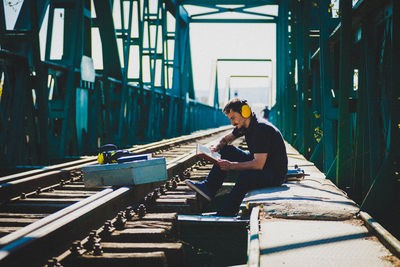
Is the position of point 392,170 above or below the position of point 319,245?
above

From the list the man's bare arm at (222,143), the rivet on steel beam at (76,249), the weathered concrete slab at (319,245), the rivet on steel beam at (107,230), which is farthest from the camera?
the man's bare arm at (222,143)

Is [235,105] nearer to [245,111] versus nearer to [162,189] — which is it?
[245,111]

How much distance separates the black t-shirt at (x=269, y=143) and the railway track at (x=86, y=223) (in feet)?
2.58

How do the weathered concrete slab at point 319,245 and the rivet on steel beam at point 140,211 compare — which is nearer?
the weathered concrete slab at point 319,245

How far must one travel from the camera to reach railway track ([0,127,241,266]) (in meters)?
2.29

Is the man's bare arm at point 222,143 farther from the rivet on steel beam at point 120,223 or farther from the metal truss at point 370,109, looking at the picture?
the rivet on steel beam at point 120,223

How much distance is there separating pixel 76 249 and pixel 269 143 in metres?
2.19

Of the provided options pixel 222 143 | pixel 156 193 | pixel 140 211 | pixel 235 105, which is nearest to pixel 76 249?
pixel 140 211

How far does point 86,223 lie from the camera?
2.79 m

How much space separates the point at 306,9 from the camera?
716 centimetres

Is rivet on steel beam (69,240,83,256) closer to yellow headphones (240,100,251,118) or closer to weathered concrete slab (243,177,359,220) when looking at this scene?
weathered concrete slab (243,177,359,220)

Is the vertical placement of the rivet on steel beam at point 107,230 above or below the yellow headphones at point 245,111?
below

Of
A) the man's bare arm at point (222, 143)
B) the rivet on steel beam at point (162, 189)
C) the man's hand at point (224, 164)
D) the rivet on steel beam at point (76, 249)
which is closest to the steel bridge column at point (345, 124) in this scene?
the man's hand at point (224, 164)

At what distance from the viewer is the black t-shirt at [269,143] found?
4074mm
